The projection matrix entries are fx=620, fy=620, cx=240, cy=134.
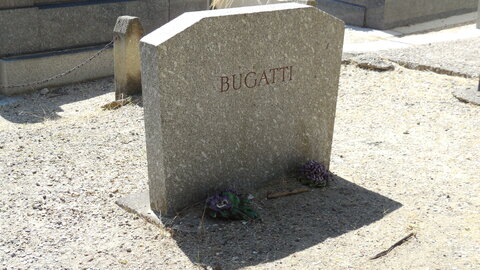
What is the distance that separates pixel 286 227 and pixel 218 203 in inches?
18.9

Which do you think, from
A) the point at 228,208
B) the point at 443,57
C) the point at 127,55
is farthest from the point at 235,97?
the point at 443,57

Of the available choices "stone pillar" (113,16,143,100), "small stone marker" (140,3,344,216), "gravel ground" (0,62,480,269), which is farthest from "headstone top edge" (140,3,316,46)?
"stone pillar" (113,16,143,100)

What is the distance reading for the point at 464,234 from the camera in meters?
4.06

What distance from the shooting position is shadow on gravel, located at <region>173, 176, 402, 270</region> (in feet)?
12.4

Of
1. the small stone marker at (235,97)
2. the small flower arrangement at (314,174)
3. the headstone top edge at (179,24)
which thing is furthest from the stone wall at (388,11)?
the headstone top edge at (179,24)

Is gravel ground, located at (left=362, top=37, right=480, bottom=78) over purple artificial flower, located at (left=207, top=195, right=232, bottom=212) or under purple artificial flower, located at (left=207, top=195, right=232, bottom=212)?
over

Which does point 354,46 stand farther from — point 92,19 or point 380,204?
point 380,204

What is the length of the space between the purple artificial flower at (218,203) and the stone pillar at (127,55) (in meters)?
3.40

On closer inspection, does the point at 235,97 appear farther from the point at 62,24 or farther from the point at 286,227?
the point at 62,24

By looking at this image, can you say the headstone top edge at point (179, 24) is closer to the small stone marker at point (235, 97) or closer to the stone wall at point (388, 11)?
the small stone marker at point (235, 97)

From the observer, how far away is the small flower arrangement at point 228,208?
4.13 metres

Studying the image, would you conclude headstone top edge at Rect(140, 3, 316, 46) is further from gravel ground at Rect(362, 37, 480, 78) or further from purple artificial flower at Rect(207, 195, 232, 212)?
gravel ground at Rect(362, 37, 480, 78)

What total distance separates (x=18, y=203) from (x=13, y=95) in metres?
3.93

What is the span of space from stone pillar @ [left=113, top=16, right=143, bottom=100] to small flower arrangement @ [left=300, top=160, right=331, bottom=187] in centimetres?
315
